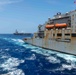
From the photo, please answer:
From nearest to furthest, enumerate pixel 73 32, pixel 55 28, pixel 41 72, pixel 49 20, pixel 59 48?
pixel 41 72 → pixel 73 32 → pixel 59 48 → pixel 55 28 → pixel 49 20

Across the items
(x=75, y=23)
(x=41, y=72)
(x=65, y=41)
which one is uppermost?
(x=75, y=23)

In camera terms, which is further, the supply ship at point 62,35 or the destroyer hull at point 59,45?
the supply ship at point 62,35

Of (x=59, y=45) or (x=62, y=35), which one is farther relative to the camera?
(x=62, y=35)

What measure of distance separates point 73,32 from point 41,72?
85.4 ft

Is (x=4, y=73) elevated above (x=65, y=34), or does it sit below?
below

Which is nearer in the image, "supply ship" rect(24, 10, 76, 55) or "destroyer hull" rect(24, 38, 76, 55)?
"destroyer hull" rect(24, 38, 76, 55)

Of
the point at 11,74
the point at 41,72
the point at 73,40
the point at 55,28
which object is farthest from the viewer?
the point at 55,28

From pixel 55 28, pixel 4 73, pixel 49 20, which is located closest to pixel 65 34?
pixel 55 28

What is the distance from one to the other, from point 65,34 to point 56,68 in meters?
24.5

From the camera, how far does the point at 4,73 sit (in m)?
31.2

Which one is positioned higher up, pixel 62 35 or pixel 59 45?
pixel 62 35

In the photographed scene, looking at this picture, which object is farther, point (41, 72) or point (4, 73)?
point (41, 72)

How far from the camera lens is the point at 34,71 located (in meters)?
34.7

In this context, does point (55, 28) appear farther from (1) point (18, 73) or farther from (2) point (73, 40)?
(1) point (18, 73)
